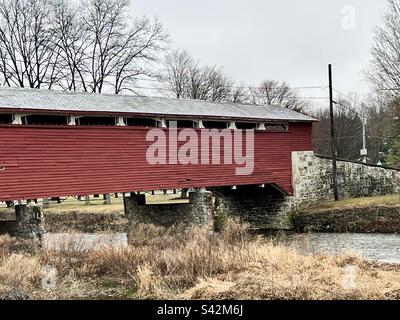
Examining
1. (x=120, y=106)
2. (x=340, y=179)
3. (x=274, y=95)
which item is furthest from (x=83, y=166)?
(x=274, y=95)

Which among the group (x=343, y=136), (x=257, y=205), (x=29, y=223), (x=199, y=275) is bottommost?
(x=257, y=205)

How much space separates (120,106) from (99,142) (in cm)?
162

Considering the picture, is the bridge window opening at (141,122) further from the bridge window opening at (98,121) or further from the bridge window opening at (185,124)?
the bridge window opening at (98,121)

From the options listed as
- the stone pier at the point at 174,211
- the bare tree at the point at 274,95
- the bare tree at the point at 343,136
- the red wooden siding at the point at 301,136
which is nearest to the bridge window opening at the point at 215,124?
the stone pier at the point at 174,211

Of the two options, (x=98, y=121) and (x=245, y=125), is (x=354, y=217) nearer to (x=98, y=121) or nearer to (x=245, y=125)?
(x=245, y=125)

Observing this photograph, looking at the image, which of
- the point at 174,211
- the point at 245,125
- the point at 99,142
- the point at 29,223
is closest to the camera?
the point at 29,223

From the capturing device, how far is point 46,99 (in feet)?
54.0

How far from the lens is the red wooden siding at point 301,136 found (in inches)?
952

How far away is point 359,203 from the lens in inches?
858

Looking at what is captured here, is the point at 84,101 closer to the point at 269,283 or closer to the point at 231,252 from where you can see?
the point at 231,252

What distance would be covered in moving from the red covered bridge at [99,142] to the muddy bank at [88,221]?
278 inches

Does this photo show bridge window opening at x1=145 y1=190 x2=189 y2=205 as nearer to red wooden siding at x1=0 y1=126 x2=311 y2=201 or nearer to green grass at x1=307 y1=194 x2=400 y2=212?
red wooden siding at x1=0 y1=126 x2=311 y2=201
